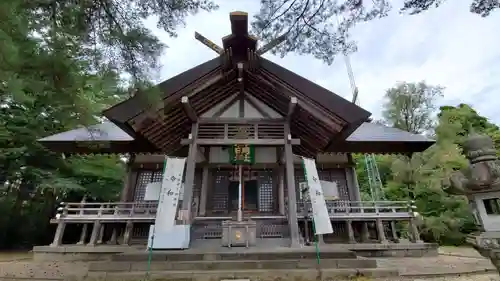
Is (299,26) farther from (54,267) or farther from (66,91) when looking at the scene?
(54,267)

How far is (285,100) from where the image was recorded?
24.5ft

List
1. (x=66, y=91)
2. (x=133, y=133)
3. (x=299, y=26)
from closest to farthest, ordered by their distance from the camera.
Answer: (x=66, y=91) < (x=299, y=26) < (x=133, y=133)

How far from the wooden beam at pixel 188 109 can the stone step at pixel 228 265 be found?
3.77m

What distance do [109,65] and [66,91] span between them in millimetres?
607

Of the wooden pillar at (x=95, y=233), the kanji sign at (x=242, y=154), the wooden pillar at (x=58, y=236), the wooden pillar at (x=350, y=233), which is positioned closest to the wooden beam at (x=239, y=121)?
the kanji sign at (x=242, y=154)

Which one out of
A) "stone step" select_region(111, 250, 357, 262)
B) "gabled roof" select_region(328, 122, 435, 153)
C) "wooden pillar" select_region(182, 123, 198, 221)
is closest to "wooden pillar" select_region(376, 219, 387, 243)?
"gabled roof" select_region(328, 122, 435, 153)

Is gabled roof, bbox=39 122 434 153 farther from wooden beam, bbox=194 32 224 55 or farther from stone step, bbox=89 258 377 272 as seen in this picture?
stone step, bbox=89 258 377 272

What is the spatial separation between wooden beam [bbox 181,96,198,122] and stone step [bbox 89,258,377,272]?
3.77 m

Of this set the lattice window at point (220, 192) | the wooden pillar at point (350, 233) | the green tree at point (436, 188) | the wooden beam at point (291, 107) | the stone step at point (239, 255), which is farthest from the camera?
the green tree at point (436, 188)

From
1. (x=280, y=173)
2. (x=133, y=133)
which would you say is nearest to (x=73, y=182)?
(x=133, y=133)

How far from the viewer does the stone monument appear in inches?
145

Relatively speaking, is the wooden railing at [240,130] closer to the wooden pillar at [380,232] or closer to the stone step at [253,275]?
the stone step at [253,275]

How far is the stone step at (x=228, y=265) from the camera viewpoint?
15.8ft

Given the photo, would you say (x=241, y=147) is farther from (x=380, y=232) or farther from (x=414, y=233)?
(x=414, y=233)
